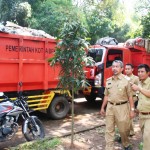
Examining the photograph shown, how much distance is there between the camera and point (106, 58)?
27.8ft

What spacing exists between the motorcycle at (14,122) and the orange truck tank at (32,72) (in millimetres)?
1069

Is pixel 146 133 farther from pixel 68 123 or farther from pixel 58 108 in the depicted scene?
pixel 58 108

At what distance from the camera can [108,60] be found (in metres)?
8.55

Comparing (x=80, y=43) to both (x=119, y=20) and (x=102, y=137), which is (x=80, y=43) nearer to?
(x=102, y=137)

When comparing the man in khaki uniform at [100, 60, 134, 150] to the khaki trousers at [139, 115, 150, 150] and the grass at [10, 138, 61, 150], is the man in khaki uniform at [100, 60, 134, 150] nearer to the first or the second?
the khaki trousers at [139, 115, 150, 150]

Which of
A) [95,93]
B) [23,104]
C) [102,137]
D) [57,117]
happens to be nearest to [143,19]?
[95,93]

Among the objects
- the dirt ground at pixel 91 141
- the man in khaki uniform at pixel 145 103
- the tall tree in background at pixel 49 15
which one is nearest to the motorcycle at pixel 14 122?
the dirt ground at pixel 91 141

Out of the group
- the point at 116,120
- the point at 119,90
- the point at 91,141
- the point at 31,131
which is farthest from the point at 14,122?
→ the point at 119,90

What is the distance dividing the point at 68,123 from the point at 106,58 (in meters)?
2.73

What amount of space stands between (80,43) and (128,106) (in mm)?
1421

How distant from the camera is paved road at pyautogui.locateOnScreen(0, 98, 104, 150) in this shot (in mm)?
5446

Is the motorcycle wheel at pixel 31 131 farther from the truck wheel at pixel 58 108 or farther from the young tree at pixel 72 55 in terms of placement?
the truck wheel at pixel 58 108

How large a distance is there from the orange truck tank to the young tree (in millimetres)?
1073

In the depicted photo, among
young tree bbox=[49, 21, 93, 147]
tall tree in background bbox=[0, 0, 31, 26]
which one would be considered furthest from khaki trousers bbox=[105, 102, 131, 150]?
tall tree in background bbox=[0, 0, 31, 26]
